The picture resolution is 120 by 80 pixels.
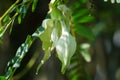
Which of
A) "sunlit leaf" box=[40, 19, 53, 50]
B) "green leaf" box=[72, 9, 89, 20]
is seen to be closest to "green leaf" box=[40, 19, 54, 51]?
"sunlit leaf" box=[40, 19, 53, 50]

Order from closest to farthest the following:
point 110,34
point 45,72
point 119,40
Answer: point 45,72 < point 110,34 < point 119,40

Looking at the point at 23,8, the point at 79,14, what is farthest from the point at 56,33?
the point at 79,14

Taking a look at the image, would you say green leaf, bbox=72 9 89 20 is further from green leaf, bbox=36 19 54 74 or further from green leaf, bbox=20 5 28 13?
green leaf, bbox=36 19 54 74

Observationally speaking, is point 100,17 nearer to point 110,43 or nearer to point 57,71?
point 110,43

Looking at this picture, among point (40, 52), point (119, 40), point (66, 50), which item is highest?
point (66, 50)

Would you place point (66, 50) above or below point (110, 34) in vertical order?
above

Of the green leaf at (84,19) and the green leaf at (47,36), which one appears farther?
the green leaf at (84,19)

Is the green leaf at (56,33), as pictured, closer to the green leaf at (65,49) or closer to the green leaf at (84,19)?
the green leaf at (65,49)

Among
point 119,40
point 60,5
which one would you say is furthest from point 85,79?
point 119,40

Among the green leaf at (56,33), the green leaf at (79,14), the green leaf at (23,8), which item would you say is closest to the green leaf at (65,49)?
the green leaf at (56,33)

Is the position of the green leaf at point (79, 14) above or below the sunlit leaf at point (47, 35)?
below

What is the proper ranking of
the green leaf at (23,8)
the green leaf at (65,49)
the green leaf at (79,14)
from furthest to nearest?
1. the green leaf at (79,14)
2. the green leaf at (23,8)
3. the green leaf at (65,49)
